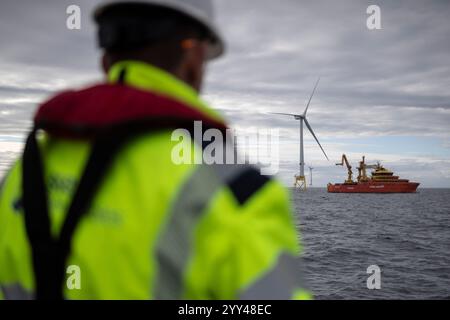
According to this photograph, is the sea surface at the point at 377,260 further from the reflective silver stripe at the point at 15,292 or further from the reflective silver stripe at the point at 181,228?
the reflective silver stripe at the point at 181,228

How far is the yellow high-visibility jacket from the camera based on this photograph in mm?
1345

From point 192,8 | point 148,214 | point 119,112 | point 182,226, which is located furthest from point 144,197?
point 192,8

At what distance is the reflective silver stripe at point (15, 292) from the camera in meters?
1.70

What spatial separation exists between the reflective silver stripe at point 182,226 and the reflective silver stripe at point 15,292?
2.33ft

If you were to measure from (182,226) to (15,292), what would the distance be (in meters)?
0.97

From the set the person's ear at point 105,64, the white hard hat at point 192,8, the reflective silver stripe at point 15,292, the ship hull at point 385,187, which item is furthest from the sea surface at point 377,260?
the ship hull at point 385,187

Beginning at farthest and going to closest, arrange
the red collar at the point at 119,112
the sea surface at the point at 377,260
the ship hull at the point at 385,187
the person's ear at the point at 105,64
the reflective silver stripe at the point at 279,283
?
1. the ship hull at the point at 385,187
2. the sea surface at the point at 377,260
3. the person's ear at the point at 105,64
4. the red collar at the point at 119,112
5. the reflective silver stripe at the point at 279,283

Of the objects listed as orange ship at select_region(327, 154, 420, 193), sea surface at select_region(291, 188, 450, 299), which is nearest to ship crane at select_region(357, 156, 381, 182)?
orange ship at select_region(327, 154, 420, 193)

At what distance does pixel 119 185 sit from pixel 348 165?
143m

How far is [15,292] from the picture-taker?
1.77 metres

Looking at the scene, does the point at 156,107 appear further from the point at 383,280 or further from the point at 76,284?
the point at 383,280

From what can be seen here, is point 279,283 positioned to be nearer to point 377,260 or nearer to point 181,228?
point 181,228

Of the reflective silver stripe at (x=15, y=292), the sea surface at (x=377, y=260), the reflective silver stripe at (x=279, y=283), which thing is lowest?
the sea surface at (x=377, y=260)

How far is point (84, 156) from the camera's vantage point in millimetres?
1567
